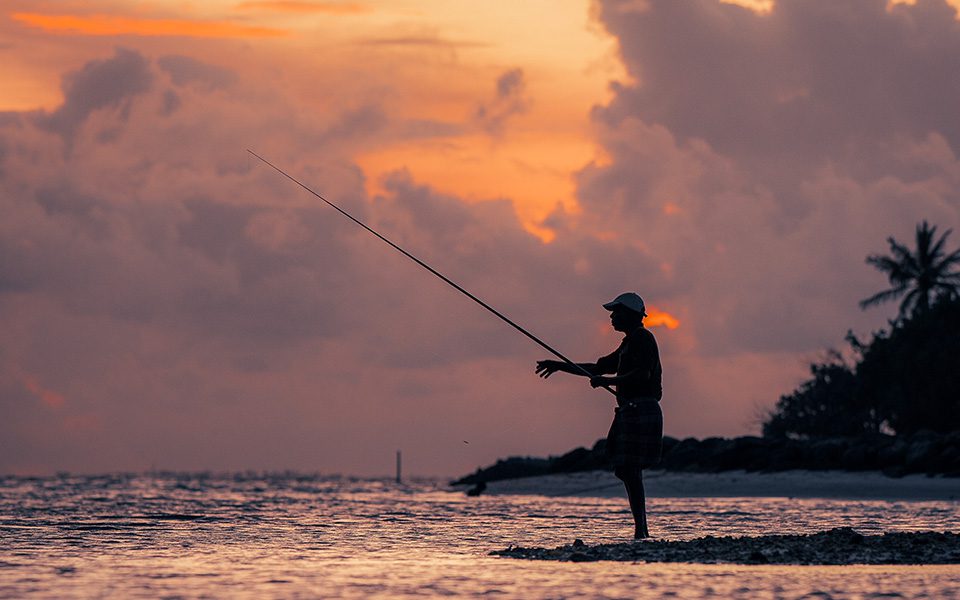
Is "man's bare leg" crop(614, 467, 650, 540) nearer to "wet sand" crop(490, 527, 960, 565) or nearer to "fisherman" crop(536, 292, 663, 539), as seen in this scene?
"fisherman" crop(536, 292, 663, 539)

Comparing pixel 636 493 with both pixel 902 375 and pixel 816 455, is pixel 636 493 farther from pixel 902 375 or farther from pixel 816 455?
pixel 902 375

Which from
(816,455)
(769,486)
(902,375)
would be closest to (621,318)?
(769,486)

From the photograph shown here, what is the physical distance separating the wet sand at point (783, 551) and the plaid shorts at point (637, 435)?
76 centimetres

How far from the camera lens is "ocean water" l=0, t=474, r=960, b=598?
23.9ft

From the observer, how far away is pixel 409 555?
963cm

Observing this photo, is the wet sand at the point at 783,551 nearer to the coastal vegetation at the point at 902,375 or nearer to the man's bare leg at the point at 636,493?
the man's bare leg at the point at 636,493

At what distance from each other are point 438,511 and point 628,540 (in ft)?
23.9

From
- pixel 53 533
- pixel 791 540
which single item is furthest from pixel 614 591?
pixel 53 533

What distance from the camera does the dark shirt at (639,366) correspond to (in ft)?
35.3

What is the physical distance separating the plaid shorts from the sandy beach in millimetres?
12041

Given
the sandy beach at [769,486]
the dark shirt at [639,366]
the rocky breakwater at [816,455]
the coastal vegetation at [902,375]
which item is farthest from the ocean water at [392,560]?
the coastal vegetation at [902,375]

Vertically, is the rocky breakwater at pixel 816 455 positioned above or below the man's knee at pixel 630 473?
above

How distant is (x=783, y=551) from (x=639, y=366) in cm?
211

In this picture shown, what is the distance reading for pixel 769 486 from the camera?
28578 millimetres
